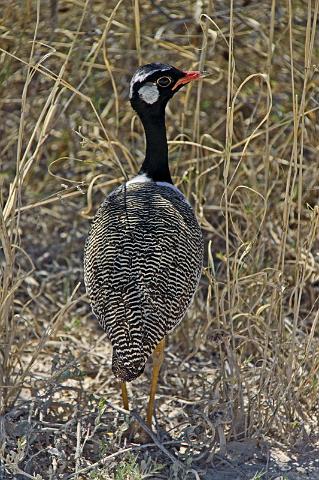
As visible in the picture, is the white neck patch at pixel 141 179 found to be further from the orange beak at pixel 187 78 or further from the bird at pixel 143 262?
the orange beak at pixel 187 78

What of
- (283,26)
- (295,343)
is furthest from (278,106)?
(295,343)

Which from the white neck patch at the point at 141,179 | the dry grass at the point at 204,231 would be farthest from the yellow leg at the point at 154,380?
the white neck patch at the point at 141,179

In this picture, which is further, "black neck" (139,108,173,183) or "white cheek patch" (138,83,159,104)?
"black neck" (139,108,173,183)

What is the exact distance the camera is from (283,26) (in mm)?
4664

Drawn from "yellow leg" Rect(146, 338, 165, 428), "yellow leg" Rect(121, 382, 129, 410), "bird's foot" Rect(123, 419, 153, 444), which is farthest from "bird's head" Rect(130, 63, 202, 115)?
"bird's foot" Rect(123, 419, 153, 444)

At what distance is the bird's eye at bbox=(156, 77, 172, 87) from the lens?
380 cm

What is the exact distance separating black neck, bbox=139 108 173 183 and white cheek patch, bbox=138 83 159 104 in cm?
9

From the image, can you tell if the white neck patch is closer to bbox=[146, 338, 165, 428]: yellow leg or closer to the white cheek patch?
the white cheek patch

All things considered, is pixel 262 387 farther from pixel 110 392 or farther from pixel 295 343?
pixel 110 392

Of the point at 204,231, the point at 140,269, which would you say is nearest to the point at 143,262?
the point at 140,269

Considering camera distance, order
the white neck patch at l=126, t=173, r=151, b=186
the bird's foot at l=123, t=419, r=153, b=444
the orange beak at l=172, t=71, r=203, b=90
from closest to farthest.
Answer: the bird's foot at l=123, t=419, r=153, b=444 → the orange beak at l=172, t=71, r=203, b=90 → the white neck patch at l=126, t=173, r=151, b=186

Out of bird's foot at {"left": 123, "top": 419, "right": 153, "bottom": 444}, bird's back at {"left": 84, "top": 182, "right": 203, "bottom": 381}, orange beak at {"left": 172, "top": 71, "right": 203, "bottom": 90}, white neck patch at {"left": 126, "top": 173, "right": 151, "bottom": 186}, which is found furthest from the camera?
white neck patch at {"left": 126, "top": 173, "right": 151, "bottom": 186}

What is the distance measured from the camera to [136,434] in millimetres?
3432

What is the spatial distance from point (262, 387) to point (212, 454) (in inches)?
11.6
